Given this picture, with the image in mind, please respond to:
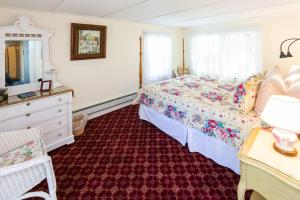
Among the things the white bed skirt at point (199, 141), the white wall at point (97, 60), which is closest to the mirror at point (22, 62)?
the white wall at point (97, 60)

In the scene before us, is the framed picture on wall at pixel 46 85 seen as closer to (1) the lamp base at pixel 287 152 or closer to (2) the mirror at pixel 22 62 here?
(2) the mirror at pixel 22 62

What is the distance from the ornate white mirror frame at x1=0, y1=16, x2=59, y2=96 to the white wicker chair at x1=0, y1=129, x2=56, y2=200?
3.51 feet

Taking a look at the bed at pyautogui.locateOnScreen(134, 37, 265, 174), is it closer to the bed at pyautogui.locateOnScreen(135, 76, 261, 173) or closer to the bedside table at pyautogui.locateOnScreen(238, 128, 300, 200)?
the bed at pyautogui.locateOnScreen(135, 76, 261, 173)

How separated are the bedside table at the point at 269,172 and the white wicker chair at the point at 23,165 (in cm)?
146

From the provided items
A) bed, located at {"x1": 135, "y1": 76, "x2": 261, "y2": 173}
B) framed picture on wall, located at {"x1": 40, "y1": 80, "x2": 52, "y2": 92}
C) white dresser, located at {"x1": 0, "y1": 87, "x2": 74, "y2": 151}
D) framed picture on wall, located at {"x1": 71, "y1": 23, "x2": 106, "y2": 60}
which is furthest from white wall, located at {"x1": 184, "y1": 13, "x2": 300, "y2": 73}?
framed picture on wall, located at {"x1": 40, "y1": 80, "x2": 52, "y2": 92}

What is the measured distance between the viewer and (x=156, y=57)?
15.3ft

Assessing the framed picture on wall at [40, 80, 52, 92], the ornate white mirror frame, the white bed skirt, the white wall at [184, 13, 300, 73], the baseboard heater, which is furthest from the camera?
the baseboard heater

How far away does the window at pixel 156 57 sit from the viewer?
4.42m

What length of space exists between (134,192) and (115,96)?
2.51 m

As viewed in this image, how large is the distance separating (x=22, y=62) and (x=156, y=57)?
2.94m

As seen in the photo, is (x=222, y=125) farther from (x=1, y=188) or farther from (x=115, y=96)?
(x=115, y=96)

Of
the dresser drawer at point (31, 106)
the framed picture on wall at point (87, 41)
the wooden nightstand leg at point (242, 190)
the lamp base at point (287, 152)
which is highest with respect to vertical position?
the framed picture on wall at point (87, 41)

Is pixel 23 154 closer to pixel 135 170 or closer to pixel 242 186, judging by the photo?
pixel 135 170

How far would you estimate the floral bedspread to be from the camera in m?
2.06
